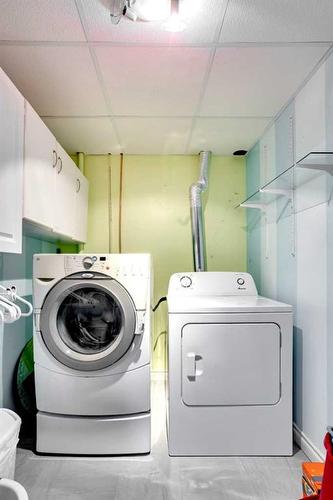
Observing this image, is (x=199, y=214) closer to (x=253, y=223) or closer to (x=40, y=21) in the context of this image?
(x=253, y=223)

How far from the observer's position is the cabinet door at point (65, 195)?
230 cm

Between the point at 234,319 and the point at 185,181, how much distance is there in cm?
165

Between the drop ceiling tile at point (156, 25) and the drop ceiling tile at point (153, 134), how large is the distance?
0.86m

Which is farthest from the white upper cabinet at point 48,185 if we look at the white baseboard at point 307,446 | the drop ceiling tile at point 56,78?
the white baseboard at point 307,446

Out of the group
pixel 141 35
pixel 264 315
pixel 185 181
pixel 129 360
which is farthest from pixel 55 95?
pixel 264 315

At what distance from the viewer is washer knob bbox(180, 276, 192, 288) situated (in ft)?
8.79

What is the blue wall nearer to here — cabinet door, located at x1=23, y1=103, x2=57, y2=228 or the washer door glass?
the washer door glass

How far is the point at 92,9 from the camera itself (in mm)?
1445

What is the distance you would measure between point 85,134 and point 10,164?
4.21 feet

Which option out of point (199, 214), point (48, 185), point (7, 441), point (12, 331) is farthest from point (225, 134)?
point (7, 441)

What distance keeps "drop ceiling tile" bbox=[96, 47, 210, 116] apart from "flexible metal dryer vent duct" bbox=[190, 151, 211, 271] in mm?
783

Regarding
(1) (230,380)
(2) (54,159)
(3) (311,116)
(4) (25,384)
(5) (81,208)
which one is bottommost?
(4) (25,384)

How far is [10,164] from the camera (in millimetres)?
1635

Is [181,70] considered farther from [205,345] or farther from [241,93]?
[205,345]
